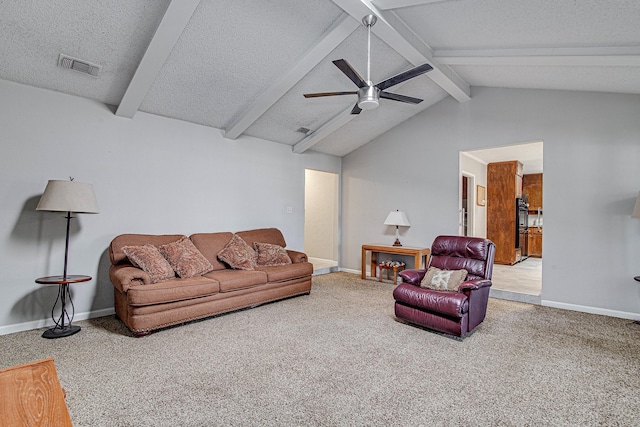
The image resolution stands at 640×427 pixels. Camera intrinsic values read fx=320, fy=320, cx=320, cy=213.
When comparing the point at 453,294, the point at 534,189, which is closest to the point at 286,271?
the point at 453,294

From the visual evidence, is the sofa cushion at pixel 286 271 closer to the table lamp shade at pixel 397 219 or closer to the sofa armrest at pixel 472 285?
the table lamp shade at pixel 397 219

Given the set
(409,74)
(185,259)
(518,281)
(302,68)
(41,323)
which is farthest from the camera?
(518,281)

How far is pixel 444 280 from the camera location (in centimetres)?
346

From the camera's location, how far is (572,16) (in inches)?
104

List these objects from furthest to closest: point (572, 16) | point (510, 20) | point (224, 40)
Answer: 1. point (224, 40)
2. point (510, 20)
3. point (572, 16)

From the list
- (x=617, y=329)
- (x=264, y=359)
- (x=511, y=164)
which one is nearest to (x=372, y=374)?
(x=264, y=359)

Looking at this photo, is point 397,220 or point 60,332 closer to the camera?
point 60,332

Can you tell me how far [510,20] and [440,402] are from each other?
3218 mm

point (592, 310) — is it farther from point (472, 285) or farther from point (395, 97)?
point (395, 97)

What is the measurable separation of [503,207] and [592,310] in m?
3.78

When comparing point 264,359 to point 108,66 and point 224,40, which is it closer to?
point 224,40

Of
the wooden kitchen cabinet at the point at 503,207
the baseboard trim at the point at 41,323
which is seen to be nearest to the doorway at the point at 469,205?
the wooden kitchen cabinet at the point at 503,207

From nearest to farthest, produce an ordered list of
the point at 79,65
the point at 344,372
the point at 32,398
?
the point at 32,398 < the point at 344,372 < the point at 79,65

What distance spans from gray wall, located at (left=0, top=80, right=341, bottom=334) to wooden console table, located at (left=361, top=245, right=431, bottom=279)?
2271 millimetres
